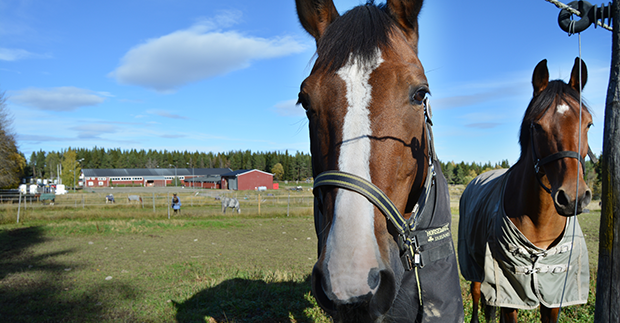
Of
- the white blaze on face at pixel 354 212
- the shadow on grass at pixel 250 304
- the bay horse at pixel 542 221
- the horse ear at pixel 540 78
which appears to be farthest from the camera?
the shadow on grass at pixel 250 304

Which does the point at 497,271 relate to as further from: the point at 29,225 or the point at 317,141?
the point at 29,225

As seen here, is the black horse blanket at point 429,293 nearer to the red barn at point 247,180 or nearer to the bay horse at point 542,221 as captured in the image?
the bay horse at point 542,221

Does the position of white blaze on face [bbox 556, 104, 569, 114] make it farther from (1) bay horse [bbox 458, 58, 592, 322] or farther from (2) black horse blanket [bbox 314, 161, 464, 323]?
(2) black horse blanket [bbox 314, 161, 464, 323]

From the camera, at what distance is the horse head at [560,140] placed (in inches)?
107

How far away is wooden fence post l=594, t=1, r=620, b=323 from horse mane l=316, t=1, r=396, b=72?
105 cm

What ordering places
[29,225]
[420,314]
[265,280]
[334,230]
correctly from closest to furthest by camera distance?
[334,230], [420,314], [265,280], [29,225]

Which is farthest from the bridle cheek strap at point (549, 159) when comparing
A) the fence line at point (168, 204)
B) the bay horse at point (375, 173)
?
the fence line at point (168, 204)

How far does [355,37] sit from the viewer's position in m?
1.61

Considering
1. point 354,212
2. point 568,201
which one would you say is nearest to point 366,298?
point 354,212

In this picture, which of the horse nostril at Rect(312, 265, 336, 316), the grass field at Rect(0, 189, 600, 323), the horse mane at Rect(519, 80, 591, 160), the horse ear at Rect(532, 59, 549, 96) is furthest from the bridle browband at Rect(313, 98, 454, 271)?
the grass field at Rect(0, 189, 600, 323)

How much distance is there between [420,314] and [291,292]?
369 centimetres

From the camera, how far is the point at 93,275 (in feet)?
22.0

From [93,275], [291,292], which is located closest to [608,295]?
[291,292]

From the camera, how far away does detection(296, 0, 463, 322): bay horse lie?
120 cm
